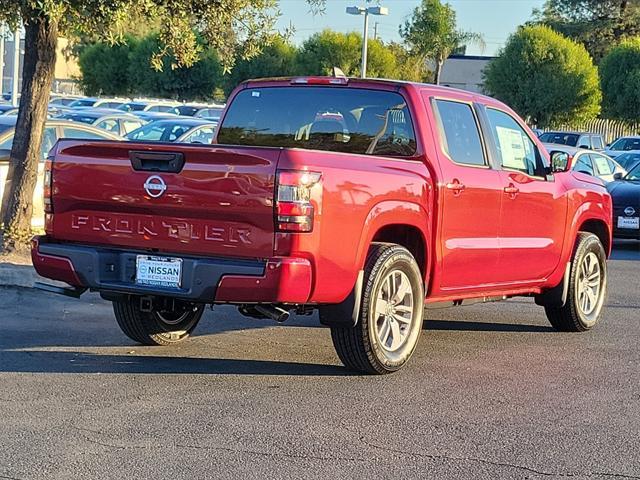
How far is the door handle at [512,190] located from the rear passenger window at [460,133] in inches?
11.3

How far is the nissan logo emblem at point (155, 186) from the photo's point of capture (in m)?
6.89

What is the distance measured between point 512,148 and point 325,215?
9.44 feet

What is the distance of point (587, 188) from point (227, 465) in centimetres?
551

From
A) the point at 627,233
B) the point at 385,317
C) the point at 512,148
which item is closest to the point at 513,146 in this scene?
the point at 512,148

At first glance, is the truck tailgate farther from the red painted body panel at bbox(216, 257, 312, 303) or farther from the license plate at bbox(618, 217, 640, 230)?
the license plate at bbox(618, 217, 640, 230)

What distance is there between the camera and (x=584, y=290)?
389 inches

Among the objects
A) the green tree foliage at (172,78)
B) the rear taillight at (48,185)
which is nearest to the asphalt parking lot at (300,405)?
the rear taillight at (48,185)

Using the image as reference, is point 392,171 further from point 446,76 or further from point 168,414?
point 446,76

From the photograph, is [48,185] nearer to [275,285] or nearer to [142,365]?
[142,365]

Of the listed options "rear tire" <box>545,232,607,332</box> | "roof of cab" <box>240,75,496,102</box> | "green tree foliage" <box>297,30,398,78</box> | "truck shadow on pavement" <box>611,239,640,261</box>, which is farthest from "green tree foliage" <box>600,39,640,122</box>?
"roof of cab" <box>240,75,496,102</box>

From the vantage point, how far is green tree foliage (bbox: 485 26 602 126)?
1866 inches

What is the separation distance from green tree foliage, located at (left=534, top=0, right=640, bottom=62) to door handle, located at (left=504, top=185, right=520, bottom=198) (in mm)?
65787

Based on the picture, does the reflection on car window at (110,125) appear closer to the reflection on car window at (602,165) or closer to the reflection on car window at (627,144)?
the reflection on car window at (602,165)

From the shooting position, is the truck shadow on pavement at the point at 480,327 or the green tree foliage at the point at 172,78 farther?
the green tree foliage at the point at 172,78
